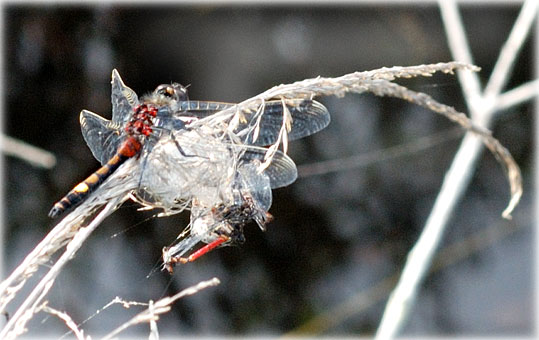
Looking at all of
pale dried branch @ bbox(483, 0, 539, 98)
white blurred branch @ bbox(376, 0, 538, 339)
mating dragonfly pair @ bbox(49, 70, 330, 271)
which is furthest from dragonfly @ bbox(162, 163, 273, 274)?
pale dried branch @ bbox(483, 0, 539, 98)

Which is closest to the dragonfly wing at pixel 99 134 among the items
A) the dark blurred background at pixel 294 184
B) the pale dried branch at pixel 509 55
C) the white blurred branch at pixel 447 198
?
the white blurred branch at pixel 447 198

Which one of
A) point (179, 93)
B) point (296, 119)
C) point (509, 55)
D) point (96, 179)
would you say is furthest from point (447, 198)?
point (96, 179)

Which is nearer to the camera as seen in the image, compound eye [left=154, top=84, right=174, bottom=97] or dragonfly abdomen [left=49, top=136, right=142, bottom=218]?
dragonfly abdomen [left=49, top=136, right=142, bottom=218]

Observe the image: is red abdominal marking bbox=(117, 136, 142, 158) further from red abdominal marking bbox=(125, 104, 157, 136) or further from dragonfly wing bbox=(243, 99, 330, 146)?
dragonfly wing bbox=(243, 99, 330, 146)

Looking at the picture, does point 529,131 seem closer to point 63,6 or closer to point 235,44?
point 235,44

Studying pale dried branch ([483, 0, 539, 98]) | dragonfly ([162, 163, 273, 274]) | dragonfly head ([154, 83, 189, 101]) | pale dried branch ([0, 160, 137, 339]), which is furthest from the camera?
pale dried branch ([483, 0, 539, 98])

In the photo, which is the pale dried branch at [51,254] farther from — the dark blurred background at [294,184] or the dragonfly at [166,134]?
the dark blurred background at [294,184]
